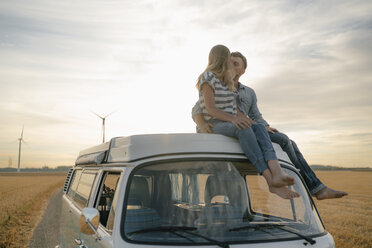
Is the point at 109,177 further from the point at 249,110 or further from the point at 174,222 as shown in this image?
the point at 249,110

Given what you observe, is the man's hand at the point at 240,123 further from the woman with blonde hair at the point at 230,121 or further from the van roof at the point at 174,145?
the van roof at the point at 174,145

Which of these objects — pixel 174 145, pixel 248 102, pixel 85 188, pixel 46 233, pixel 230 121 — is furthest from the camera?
pixel 46 233

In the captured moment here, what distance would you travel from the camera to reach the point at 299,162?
3.64 metres

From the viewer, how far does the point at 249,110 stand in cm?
476

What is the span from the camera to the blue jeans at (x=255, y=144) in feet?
9.87

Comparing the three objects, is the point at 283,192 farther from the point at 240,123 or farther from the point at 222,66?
the point at 222,66

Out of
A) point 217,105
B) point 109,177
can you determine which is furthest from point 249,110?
point 109,177

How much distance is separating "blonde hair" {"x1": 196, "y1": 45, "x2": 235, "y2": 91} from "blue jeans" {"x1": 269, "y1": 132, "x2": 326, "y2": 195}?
0.71 meters

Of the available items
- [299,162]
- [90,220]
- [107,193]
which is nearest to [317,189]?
[299,162]

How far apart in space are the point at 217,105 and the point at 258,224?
134 centimetres

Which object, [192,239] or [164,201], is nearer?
[192,239]

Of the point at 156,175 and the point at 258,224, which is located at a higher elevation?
the point at 156,175

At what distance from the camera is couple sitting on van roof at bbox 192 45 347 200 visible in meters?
3.02

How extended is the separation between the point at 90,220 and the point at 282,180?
147 cm
